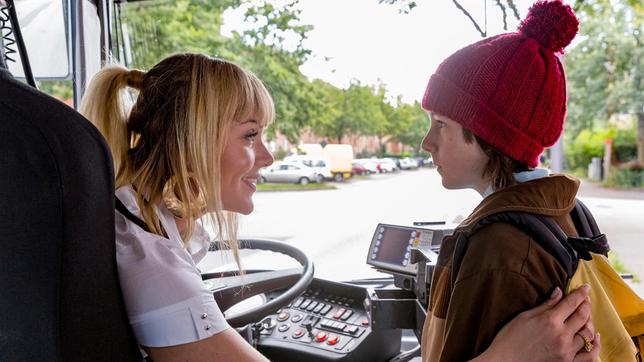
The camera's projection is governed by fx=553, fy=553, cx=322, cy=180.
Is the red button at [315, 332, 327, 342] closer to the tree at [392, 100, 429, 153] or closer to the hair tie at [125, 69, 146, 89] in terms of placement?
the tree at [392, 100, 429, 153]

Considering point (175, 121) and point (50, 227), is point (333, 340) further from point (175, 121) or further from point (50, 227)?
point (50, 227)

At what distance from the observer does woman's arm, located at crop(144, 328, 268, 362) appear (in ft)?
2.89

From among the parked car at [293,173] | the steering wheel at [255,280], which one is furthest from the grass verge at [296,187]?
the steering wheel at [255,280]

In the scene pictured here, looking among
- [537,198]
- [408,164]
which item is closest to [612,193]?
[408,164]

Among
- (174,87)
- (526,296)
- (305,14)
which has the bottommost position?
(526,296)

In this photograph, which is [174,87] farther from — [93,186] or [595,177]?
[595,177]

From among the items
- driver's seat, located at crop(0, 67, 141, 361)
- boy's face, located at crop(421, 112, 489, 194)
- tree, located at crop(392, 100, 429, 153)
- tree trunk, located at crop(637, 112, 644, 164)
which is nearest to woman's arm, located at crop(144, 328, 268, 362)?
driver's seat, located at crop(0, 67, 141, 361)

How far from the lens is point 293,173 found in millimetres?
2266

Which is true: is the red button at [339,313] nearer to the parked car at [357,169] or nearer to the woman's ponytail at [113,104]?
the parked car at [357,169]

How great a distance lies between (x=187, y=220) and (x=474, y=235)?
1.84 feet

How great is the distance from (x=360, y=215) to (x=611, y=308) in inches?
67.1

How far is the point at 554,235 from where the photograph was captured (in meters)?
0.93

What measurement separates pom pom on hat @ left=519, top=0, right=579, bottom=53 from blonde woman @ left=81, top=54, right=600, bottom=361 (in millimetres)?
494

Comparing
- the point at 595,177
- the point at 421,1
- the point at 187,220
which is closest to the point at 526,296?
the point at 187,220
